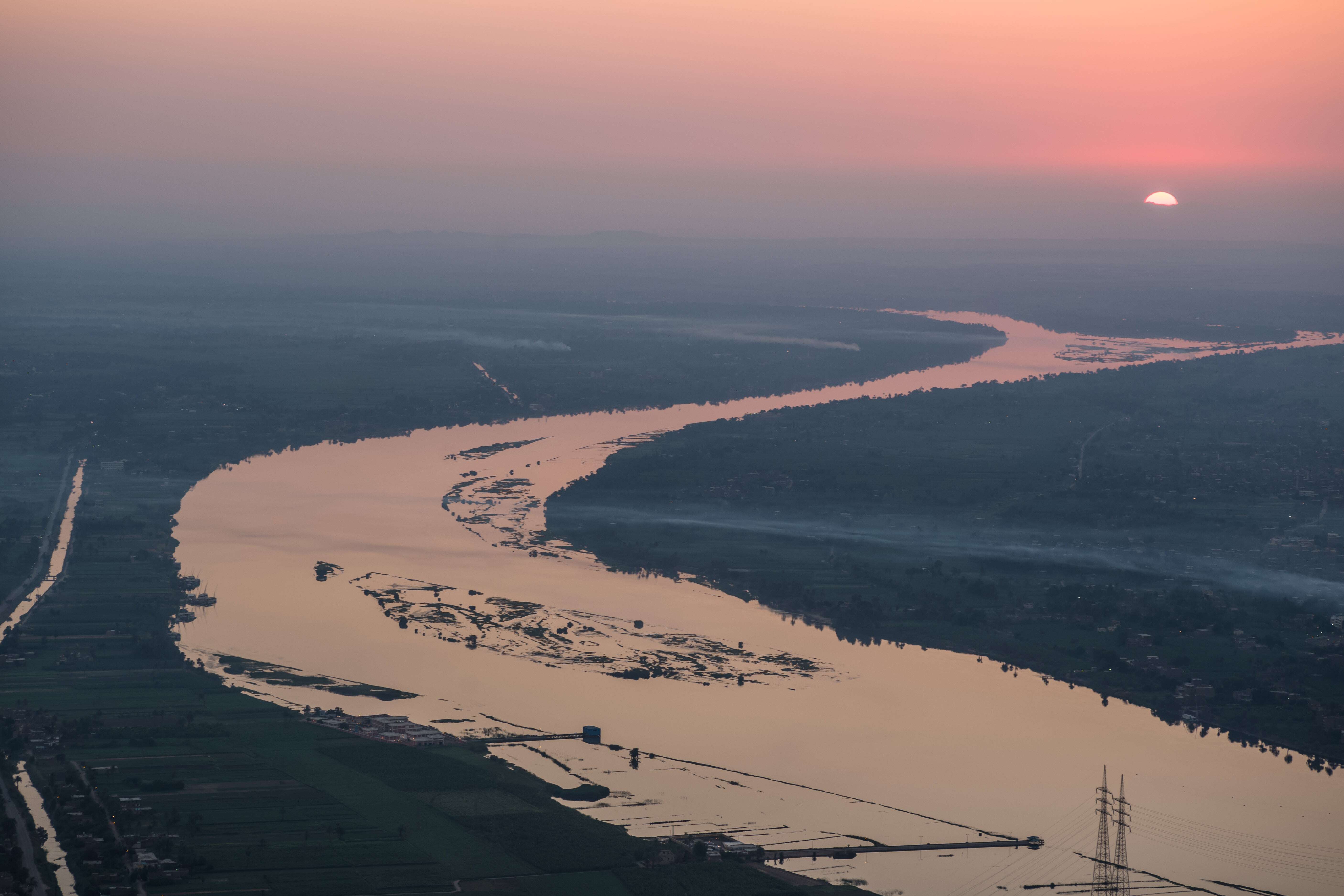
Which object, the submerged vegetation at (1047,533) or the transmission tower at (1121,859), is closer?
the transmission tower at (1121,859)

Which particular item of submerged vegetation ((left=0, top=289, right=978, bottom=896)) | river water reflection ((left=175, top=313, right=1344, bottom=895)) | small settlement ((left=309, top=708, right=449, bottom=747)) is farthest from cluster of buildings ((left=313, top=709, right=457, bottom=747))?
river water reflection ((left=175, top=313, right=1344, bottom=895))

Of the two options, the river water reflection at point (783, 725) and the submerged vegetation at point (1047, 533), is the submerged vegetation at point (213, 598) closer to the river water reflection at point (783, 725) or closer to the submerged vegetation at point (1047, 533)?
the river water reflection at point (783, 725)

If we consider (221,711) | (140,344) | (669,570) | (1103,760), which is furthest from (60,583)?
(140,344)

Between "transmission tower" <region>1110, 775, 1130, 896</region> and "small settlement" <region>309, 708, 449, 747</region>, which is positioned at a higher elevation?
"transmission tower" <region>1110, 775, 1130, 896</region>

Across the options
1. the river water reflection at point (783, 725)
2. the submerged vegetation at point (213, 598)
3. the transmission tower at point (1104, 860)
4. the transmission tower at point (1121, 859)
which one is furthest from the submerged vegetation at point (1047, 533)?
the submerged vegetation at point (213, 598)

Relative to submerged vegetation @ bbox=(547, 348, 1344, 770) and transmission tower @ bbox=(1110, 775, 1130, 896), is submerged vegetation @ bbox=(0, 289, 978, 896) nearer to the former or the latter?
transmission tower @ bbox=(1110, 775, 1130, 896)

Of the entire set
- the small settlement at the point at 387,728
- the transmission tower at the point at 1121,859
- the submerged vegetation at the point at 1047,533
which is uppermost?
the submerged vegetation at the point at 1047,533

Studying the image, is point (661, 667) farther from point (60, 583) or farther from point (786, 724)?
point (60, 583)
